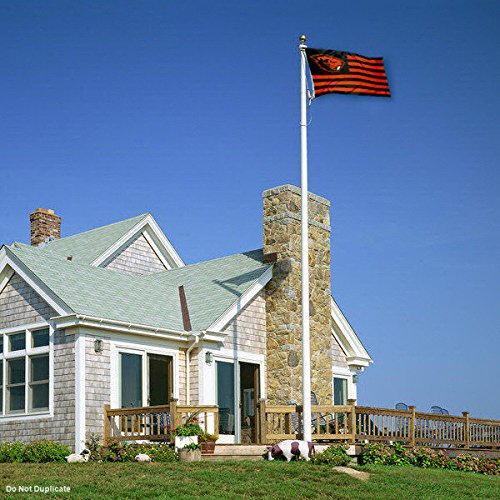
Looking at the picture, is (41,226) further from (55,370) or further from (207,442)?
(207,442)

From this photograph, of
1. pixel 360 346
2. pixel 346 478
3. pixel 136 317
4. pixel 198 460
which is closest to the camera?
pixel 346 478

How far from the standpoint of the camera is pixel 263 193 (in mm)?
24406

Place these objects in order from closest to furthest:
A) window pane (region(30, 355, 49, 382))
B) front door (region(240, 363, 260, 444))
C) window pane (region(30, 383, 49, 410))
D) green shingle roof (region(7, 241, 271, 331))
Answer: window pane (region(30, 383, 49, 410)) → window pane (region(30, 355, 49, 382)) → green shingle roof (region(7, 241, 271, 331)) → front door (region(240, 363, 260, 444))

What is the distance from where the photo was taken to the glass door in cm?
2190

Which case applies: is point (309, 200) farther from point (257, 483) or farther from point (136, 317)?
point (257, 483)

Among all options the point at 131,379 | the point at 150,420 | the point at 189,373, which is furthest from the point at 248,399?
the point at 150,420

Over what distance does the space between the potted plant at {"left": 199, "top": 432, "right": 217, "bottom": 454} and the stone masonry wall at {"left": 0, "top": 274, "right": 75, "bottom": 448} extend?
9.06 ft

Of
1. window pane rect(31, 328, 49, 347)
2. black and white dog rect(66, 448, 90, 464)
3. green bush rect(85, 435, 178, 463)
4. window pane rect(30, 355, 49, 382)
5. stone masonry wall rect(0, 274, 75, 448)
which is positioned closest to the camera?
green bush rect(85, 435, 178, 463)

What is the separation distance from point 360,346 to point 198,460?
1035 cm

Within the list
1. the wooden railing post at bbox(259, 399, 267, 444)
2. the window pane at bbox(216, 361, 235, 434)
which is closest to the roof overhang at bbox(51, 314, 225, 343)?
the window pane at bbox(216, 361, 235, 434)

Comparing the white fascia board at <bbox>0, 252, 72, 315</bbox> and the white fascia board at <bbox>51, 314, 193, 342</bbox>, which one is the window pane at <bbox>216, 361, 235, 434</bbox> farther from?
the white fascia board at <bbox>0, 252, 72, 315</bbox>

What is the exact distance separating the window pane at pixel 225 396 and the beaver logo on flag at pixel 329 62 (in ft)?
24.8

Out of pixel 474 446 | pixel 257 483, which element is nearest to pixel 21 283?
pixel 257 483

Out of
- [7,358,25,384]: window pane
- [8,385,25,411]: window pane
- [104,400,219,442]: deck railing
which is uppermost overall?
[7,358,25,384]: window pane
